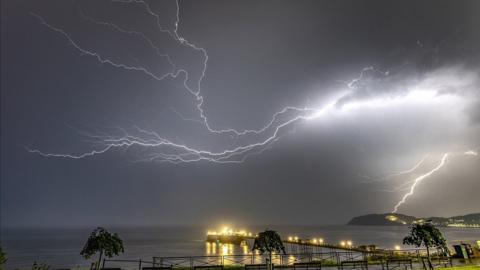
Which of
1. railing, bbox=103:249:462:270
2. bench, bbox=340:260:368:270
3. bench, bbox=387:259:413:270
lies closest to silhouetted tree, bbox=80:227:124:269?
railing, bbox=103:249:462:270

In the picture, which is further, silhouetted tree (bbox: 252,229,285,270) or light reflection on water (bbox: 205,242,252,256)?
light reflection on water (bbox: 205,242,252,256)

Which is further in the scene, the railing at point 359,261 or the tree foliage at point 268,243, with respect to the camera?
the railing at point 359,261

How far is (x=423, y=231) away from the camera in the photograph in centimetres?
1825

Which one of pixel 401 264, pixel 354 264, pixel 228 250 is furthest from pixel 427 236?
pixel 228 250

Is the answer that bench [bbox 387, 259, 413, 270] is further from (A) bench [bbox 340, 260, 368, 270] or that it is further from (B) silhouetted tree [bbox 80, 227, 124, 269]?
(B) silhouetted tree [bbox 80, 227, 124, 269]

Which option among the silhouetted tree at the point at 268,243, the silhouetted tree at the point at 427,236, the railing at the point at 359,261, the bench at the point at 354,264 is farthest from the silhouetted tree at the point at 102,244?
the silhouetted tree at the point at 427,236

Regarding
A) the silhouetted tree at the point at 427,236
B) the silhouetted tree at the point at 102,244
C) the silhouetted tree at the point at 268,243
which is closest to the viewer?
the silhouetted tree at the point at 102,244

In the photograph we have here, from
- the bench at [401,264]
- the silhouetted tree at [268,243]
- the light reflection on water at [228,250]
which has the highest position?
the silhouetted tree at [268,243]

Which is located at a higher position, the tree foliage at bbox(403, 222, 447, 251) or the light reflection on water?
the tree foliage at bbox(403, 222, 447, 251)

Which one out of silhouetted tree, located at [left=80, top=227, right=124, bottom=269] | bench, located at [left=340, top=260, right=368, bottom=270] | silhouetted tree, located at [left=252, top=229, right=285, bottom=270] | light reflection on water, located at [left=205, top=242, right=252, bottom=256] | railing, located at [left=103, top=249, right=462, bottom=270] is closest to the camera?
silhouetted tree, located at [left=80, top=227, right=124, bottom=269]

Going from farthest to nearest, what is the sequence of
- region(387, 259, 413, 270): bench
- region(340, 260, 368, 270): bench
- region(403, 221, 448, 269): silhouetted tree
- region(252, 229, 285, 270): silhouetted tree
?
1. region(340, 260, 368, 270): bench
2. region(387, 259, 413, 270): bench
3. region(403, 221, 448, 269): silhouetted tree
4. region(252, 229, 285, 270): silhouetted tree

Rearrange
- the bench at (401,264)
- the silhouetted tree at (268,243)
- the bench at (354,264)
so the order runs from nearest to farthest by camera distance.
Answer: the silhouetted tree at (268,243), the bench at (401,264), the bench at (354,264)

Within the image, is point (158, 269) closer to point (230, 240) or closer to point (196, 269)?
point (196, 269)

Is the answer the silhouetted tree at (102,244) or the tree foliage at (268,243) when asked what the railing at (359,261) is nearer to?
the tree foliage at (268,243)
